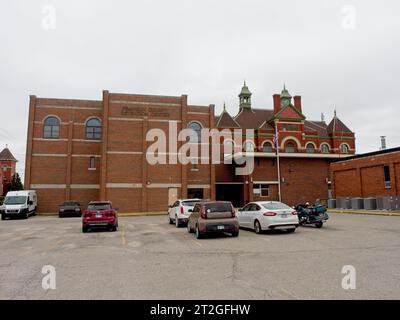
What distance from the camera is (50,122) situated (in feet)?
127

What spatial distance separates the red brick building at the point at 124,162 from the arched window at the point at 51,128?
95 mm

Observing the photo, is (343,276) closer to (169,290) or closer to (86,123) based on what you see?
(169,290)

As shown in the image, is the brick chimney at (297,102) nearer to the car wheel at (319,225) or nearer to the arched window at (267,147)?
the arched window at (267,147)

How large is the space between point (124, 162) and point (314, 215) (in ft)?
80.5

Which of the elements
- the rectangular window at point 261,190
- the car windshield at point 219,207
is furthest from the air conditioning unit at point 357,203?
the car windshield at point 219,207

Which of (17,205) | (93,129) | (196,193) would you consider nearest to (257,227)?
(17,205)

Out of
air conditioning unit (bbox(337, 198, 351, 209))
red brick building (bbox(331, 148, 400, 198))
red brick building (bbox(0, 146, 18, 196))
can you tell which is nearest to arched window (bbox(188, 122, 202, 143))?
red brick building (bbox(331, 148, 400, 198))

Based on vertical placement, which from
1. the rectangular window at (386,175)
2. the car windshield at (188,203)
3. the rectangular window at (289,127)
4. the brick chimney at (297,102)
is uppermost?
the brick chimney at (297,102)

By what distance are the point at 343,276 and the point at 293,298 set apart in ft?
6.68

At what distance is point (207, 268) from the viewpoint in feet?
26.7

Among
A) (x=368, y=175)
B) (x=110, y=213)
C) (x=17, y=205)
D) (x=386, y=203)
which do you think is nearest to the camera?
(x=110, y=213)

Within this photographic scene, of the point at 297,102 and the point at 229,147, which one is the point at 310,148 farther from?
the point at 229,147

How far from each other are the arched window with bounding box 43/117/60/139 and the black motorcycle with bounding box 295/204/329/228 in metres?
30.7

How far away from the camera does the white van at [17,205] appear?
2920 cm
